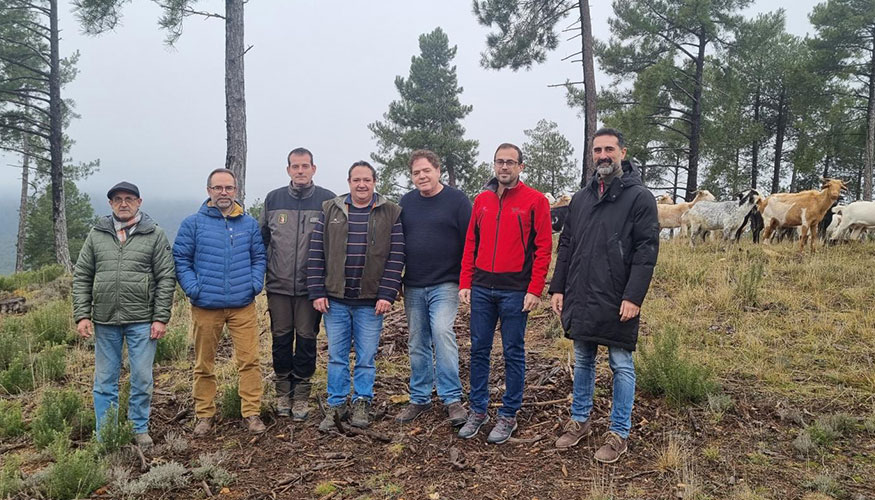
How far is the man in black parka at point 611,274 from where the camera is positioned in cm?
354

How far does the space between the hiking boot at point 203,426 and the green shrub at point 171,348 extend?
7.49 ft

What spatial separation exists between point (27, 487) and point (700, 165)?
999 inches

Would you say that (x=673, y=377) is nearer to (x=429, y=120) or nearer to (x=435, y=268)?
(x=435, y=268)

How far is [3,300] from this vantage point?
10312 millimetres

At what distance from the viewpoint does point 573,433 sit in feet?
12.7

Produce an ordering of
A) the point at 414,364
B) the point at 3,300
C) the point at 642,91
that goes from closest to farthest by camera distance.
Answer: the point at 414,364 → the point at 3,300 → the point at 642,91

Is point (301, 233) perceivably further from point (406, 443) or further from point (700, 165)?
point (700, 165)

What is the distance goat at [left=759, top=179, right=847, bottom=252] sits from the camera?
1059 centimetres

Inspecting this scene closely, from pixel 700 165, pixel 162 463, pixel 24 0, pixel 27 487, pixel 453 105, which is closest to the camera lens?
pixel 27 487

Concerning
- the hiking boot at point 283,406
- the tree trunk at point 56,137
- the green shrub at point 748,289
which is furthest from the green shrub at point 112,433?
the tree trunk at point 56,137

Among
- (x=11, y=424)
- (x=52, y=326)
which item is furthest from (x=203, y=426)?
(x=52, y=326)

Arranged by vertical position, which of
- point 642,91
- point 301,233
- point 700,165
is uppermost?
A: point 642,91

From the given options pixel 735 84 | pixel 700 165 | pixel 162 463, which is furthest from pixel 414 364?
pixel 700 165

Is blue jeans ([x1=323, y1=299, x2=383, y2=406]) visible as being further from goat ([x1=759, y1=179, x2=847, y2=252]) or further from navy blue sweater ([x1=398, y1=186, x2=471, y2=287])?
goat ([x1=759, y1=179, x2=847, y2=252])
